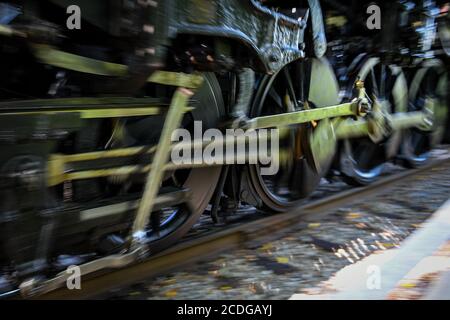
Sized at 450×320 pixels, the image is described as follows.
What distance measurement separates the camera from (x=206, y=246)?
3412 millimetres

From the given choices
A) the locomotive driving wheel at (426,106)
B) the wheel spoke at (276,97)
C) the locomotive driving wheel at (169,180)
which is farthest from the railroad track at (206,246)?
the locomotive driving wheel at (426,106)

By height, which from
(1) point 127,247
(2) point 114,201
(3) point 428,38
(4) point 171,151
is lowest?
(1) point 127,247

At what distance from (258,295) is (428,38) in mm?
4326

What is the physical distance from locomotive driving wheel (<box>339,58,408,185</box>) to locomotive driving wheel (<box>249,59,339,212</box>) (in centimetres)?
95

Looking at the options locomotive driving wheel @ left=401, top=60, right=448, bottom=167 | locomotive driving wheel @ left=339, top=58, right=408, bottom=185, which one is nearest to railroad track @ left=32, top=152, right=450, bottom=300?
locomotive driving wheel @ left=339, top=58, right=408, bottom=185

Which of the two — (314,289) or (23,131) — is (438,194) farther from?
(23,131)

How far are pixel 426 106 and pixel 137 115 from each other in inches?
204

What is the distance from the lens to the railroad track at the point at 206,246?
278cm

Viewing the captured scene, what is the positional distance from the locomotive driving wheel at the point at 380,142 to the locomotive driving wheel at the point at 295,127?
95 cm

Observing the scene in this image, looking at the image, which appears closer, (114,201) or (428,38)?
(114,201)

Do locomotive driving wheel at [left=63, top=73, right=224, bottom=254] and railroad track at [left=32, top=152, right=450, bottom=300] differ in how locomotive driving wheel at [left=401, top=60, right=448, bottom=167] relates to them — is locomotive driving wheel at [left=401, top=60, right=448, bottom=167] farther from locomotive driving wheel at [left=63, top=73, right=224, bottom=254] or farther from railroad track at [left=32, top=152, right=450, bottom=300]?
locomotive driving wheel at [left=63, top=73, right=224, bottom=254]

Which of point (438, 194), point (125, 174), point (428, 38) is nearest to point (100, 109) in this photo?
point (125, 174)

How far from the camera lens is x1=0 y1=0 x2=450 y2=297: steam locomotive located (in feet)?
7.36

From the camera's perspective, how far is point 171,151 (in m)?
2.90
